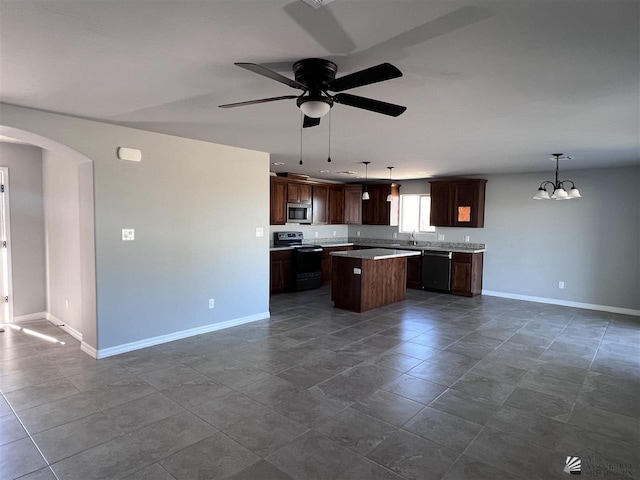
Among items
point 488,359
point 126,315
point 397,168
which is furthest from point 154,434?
point 397,168

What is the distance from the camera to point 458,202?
769 cm

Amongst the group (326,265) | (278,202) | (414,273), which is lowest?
(414,273)

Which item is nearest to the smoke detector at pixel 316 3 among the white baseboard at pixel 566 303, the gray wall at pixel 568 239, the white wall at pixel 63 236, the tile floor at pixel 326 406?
the tile floor at pixel 326 406

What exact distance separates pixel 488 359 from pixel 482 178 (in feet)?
14.9

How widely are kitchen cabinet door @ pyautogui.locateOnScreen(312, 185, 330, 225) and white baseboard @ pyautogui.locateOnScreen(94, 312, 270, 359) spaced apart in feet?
11.7

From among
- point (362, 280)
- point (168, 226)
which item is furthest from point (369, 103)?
point (362, 280)

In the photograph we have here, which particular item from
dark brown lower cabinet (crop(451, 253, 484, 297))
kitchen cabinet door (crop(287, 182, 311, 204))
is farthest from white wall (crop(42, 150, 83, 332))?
dark brown lower cabinet (crop(451, 253, 484, 297))

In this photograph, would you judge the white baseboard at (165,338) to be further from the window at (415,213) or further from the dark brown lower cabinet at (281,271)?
the window at (415,213)

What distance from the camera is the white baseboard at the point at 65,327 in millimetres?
4559

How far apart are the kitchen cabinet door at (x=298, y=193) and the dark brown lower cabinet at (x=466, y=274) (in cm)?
330

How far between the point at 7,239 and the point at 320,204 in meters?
5.61

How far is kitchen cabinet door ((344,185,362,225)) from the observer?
9.13m

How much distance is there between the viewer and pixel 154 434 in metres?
2.58

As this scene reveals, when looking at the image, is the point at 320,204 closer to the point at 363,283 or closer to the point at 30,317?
the point at 363,283
